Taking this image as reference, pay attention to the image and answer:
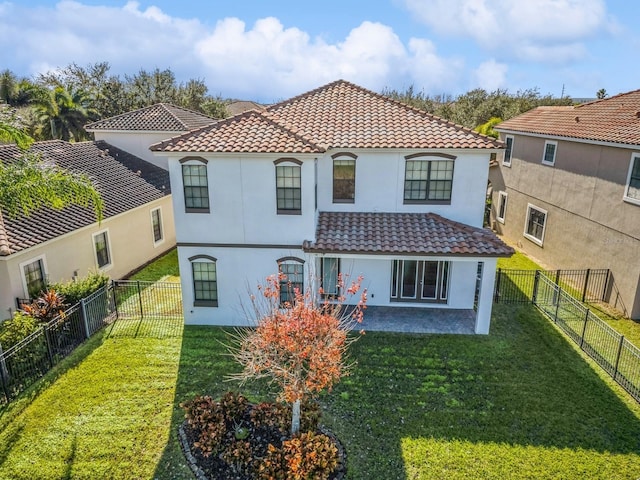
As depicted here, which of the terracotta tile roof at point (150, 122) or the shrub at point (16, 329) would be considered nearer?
the shrub at point (16, 329)

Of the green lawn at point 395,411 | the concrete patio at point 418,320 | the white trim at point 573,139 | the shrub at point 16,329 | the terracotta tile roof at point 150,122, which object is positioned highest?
the terracotta tile roof at point 150,122

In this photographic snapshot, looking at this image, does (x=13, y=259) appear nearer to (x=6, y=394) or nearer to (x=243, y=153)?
(x=6, y=394)

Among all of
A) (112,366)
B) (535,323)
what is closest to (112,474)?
(112,366)

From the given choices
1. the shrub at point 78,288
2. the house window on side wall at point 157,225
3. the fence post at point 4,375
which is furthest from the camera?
the house window on side wall at point 157,225

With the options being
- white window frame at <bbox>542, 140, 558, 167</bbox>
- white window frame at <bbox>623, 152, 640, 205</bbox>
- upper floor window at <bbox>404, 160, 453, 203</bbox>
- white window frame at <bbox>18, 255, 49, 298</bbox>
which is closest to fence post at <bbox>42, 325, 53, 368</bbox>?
white window frame at <bbox>18, 255, 49, 298</bbox>

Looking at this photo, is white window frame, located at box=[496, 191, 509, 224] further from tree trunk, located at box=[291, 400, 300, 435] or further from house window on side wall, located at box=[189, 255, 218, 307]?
tree trunk, located at box=[291, 400, 300, 435]

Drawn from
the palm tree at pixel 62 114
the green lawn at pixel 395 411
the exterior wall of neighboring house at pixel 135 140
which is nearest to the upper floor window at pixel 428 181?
the green lawn at pixel 395 411

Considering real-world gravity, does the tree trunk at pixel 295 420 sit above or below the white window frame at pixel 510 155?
below

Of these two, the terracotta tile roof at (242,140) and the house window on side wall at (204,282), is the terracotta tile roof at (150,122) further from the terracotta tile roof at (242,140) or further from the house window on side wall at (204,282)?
the house window on side wall at (204,282)
